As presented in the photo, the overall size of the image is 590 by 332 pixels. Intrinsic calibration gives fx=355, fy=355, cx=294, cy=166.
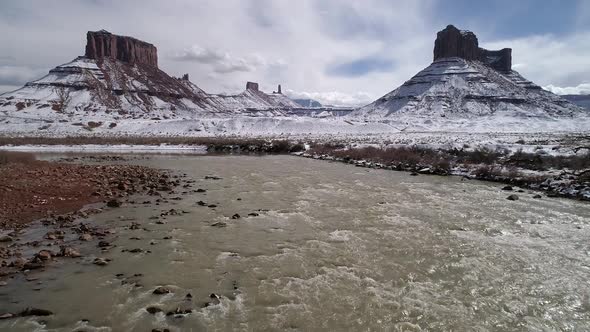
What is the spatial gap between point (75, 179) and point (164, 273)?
44.6 ft

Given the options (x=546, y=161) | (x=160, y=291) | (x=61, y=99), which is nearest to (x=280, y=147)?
(x=546, y=161)

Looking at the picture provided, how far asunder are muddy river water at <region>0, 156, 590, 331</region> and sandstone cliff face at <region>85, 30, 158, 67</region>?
7913 inches

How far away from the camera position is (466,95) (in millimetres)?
128000

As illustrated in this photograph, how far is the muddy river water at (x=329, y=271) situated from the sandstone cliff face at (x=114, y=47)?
659 ft

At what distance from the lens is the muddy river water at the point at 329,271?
21.5 feet

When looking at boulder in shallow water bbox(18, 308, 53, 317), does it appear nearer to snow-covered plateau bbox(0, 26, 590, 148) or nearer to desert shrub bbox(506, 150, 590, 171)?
desert shrub bbox(506, 150, 590, 171)

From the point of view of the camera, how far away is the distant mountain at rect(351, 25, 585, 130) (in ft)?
372

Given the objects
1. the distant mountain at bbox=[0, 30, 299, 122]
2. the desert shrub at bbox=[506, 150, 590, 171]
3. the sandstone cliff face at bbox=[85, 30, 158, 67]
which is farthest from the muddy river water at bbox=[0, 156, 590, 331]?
the sandstone cliff face at bbox=[85, 30, 158, 67]

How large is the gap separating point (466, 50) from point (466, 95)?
41.6m

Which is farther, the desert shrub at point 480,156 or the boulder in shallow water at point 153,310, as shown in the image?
the desert shrub at point 480,156

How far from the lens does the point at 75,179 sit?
18.8 metres

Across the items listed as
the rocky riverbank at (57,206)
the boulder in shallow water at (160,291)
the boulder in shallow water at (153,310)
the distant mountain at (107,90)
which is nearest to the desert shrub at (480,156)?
the rocky riverbank at (57,206)

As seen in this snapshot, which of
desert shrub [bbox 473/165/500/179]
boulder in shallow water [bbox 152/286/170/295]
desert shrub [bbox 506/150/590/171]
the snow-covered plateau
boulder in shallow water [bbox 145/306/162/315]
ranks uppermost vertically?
the snow-covered plateau

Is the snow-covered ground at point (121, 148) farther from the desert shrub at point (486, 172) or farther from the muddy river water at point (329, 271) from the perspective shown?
the muddy river water at point (329, 271)
